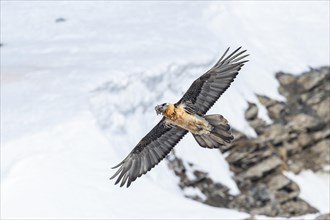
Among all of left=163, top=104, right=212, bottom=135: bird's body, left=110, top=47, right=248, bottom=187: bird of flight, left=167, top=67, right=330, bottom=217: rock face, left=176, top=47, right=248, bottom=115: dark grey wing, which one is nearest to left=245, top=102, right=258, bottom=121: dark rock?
left=167, top=67, right=330, bottom=217: rock face

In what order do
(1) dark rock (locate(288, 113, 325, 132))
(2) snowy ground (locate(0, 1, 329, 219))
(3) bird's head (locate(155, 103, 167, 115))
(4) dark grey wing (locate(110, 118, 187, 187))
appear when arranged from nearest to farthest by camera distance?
(3) bird's head (locate(155, 103, 167, 115)) < (4) dark grey wing (locate(110, 118, 187, 187)) < (2) snowy ground (locate(0, 1, 329, 219)) < (1) dark rock (locate(288, 113, 325, 132))

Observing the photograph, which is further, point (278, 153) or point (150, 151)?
point (278, 153)

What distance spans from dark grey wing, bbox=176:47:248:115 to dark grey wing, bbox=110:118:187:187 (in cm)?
80

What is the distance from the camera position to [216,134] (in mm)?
12023

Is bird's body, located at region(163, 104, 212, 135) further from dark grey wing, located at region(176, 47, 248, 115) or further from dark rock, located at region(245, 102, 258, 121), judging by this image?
dark rock, located at region(245, 102, 258, 121)

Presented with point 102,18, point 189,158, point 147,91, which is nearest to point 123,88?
point 147,91

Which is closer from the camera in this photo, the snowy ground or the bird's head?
the bird's head

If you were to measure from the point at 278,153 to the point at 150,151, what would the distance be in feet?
41.5

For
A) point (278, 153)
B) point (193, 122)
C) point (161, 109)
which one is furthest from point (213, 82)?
point (278, 153)

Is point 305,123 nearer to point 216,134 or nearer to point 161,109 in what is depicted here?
point 216,134

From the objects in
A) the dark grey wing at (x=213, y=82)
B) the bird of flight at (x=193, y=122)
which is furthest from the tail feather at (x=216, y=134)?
the dark grey wing at (x=213, y=82)

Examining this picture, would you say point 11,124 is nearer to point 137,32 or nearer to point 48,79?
point 48,79

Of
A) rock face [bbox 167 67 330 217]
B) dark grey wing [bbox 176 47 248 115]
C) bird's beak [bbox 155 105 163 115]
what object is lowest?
bird's beak [bbox 155 105 163 115]

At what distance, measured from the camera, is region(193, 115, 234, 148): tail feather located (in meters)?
12.0
